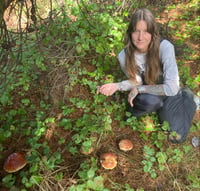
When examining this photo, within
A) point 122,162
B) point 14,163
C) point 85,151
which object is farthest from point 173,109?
point 14,163

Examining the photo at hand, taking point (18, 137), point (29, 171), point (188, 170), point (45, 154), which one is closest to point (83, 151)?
point (45, 154)

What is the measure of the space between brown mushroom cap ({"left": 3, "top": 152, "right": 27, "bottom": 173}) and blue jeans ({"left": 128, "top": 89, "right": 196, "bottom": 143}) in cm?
167

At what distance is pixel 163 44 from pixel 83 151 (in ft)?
5.71

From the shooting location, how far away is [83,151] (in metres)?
2.73

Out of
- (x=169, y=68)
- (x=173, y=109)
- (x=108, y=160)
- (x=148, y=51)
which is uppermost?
(x=148, y=51)

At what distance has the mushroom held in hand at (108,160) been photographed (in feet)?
8.36

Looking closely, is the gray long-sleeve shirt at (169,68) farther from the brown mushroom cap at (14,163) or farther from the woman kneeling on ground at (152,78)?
the brown mushroom cap at (14,163)

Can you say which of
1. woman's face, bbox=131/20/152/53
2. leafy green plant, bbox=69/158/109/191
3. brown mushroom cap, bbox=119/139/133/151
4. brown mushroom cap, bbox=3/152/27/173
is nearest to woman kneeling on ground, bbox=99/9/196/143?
woman's face, bbox=131/20/152/53

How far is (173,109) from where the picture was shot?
10.2 feet

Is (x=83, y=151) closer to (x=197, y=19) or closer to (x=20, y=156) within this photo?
(x=20, y=156)

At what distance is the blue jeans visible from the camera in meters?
2.97

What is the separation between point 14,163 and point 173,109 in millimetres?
2261

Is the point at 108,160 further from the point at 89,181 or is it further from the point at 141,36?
the point at 141,36

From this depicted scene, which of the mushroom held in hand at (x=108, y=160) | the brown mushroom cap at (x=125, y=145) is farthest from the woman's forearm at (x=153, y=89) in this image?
the mushroom held in hand at (x=108, y=160)
